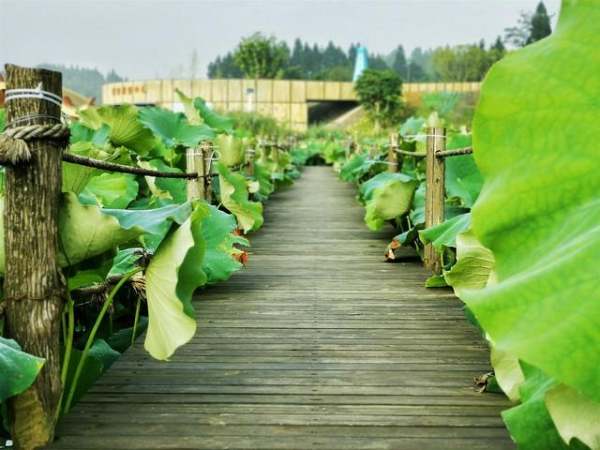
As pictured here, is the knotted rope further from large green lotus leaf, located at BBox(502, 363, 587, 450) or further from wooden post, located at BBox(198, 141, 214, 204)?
wooden post, located at BBox(198, 141, 214, 204)

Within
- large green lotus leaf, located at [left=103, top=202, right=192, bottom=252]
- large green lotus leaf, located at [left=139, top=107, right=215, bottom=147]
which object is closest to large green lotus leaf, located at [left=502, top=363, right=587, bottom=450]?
large green lotus leaf, located at [left=103, top=202, right=192, bottom=252]

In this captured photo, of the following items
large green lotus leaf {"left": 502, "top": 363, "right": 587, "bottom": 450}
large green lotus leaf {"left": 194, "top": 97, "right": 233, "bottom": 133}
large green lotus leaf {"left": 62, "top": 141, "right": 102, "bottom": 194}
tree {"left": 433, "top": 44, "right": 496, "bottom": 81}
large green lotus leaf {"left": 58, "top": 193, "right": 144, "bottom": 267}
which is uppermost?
tree {"left": 433, "top": 44, "right": 496, "bottom": 81}

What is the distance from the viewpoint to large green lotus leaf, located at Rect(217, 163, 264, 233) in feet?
15.5

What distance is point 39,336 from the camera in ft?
5.77

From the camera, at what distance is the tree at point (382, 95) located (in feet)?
124

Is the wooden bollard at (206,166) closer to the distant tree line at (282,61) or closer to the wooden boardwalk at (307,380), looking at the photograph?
the wooden boardwalk at (307,380)

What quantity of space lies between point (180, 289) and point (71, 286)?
18.0 inches

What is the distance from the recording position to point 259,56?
51156mm

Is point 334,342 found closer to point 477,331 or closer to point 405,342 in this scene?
point 405,342

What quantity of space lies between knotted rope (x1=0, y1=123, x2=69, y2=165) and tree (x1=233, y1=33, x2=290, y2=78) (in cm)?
4915

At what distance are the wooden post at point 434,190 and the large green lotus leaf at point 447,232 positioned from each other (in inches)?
37.7

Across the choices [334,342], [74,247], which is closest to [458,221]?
[334,342]

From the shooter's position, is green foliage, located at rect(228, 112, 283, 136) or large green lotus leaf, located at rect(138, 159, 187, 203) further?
green foliage, located at rect(228, 112, 283, 136)

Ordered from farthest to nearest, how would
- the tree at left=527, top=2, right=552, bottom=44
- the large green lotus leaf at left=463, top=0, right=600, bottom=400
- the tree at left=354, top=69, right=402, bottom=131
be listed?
1. the tree at left=527, top=2, right=552, bottom=44
2. the tree at left=354, top=69, right=402, bottom=131
3. the large green lotus leaf at left=463, top=0, right=600, bottom=400
